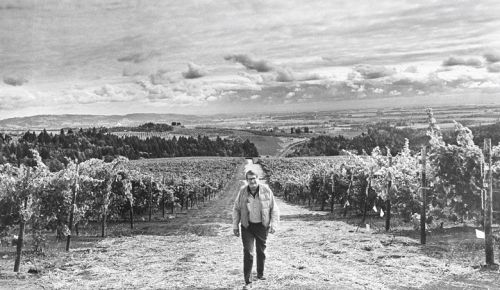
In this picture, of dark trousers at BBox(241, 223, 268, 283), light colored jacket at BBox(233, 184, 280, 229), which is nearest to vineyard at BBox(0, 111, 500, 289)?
dark trousers at BBox(241, 223, 268, 283)

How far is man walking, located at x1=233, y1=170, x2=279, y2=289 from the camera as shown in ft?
29.0

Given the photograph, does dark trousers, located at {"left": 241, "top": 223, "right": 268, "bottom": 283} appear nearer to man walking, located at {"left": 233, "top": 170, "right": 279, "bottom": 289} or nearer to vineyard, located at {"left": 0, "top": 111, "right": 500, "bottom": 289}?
man walking, located at {"left": 233, "top": 170, "right": 279, "bottom": 289}

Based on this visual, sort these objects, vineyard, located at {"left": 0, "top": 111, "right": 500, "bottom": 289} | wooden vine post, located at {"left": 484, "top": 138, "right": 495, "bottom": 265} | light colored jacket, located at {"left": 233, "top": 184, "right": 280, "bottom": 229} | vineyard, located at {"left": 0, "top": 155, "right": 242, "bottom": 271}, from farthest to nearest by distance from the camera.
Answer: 1. vineyard, located at {"left": 0, "top": 155, "right": 242, "bottom": 271}
2. wooden vine post, located at {"left": 484, "top": 138, "right": 495, "bottom": 265}
3. vineyard, located at {"left": 0, "top": 111, "right": 500, "bottom": 289}
4. light colored jacket, located at {"left": 233, "top": 184, "right": 280, "bottom": 229}

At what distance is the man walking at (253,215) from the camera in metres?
8.85

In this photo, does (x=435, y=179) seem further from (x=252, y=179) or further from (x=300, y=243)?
(x=252, y=179)

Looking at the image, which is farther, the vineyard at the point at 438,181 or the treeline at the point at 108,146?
the treeline at the point at 108,146

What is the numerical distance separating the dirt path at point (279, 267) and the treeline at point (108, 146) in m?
117

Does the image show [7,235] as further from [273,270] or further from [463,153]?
[463,153]

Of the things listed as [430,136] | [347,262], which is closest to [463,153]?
[430,136]

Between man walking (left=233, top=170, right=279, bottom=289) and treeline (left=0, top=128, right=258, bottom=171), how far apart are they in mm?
123466

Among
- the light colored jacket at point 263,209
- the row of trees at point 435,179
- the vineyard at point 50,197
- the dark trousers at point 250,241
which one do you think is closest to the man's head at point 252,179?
the light colored jacket at point 263,209

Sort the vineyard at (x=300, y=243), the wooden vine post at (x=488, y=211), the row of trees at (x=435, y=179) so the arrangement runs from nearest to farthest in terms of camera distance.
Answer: the vineyard at (x=300, y=243), the wooden vine post at (x=488, y=211), the row of trees at (x=435, y=179)

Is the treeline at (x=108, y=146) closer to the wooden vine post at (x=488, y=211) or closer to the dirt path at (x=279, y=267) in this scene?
the dirt path at (x=279, y=267)

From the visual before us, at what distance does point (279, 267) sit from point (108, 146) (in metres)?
158
